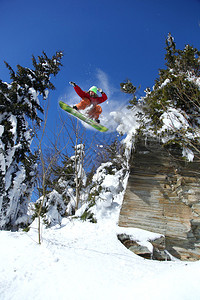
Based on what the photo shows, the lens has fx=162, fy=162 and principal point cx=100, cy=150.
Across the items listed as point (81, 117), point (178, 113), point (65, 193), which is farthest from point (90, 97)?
point (65, 193)

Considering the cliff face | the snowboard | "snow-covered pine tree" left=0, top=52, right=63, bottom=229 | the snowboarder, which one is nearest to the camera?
the cliff face

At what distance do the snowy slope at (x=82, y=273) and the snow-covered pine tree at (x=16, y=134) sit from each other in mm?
3262

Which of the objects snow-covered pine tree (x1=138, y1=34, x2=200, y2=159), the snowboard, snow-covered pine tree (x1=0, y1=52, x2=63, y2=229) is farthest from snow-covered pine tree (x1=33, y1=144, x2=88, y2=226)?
snow-covered pine tree (x1=138, y1=34, x2=200, y2=159)

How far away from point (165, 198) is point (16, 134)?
6971mm

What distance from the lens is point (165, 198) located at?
5508 millimetres

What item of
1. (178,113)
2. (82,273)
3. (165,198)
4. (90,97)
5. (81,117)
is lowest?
(82,273)

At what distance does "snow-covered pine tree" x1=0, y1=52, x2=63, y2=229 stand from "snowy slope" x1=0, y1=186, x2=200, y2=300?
3.26 metres

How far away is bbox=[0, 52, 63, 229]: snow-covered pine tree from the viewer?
7.00 meters

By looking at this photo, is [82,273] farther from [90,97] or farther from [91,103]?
[90,97]

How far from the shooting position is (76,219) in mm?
6816

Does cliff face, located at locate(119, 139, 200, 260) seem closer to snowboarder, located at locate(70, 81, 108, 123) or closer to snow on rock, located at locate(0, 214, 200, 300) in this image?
snow on rock, located at locate(0, 214, 200, 300)

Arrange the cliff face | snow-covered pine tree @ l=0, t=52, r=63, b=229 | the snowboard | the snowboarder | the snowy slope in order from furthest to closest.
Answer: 1. the snowboarder
2. the snowboard
3. snow-covered pine tree @ l=0, t=52, r=63, b=229
4. the cliff face
5. the snowy slope

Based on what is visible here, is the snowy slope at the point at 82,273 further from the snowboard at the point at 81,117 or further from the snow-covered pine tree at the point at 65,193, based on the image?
the snowboard at the point at 81,117

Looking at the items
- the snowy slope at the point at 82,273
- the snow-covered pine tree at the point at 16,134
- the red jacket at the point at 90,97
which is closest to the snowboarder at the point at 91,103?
the red jacket at the point at 90,97
